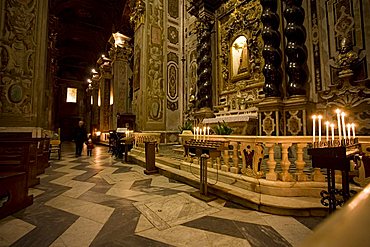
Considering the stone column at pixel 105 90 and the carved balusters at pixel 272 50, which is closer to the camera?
the carved balusters at pixel 272 50

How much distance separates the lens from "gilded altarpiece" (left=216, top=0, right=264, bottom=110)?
6.32 metres

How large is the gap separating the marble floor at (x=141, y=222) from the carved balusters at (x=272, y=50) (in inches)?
142

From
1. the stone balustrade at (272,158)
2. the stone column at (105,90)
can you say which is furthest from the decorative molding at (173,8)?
the stone balustrade at (272,158)

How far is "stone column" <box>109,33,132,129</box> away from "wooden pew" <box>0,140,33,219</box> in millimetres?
11063

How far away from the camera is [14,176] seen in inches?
107

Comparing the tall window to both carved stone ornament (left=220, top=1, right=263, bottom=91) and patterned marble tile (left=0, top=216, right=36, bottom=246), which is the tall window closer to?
carved stone ornament (left=220, top=1, right=263, bottom=91)

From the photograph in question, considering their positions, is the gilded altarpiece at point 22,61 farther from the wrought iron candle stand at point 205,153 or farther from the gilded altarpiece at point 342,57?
the gilded altarpiece at point 342,57

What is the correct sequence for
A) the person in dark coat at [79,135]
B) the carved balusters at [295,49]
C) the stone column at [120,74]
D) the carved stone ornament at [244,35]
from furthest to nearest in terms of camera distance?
the stone column at [120,74] → the person in dark coat at [79,135] → the carved stone ornament at [244,35] → the carved balusters at [295,49]

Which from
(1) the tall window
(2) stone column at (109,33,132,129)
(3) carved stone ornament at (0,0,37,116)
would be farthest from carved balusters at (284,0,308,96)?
(1) the tall window

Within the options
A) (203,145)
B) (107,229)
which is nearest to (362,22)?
(203,145)

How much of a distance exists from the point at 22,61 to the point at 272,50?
23.7 ft

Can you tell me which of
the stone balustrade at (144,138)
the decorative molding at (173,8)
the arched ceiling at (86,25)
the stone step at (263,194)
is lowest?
the stone step at (263,194)

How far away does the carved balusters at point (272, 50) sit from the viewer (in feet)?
16.8

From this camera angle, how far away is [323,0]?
187 inches
